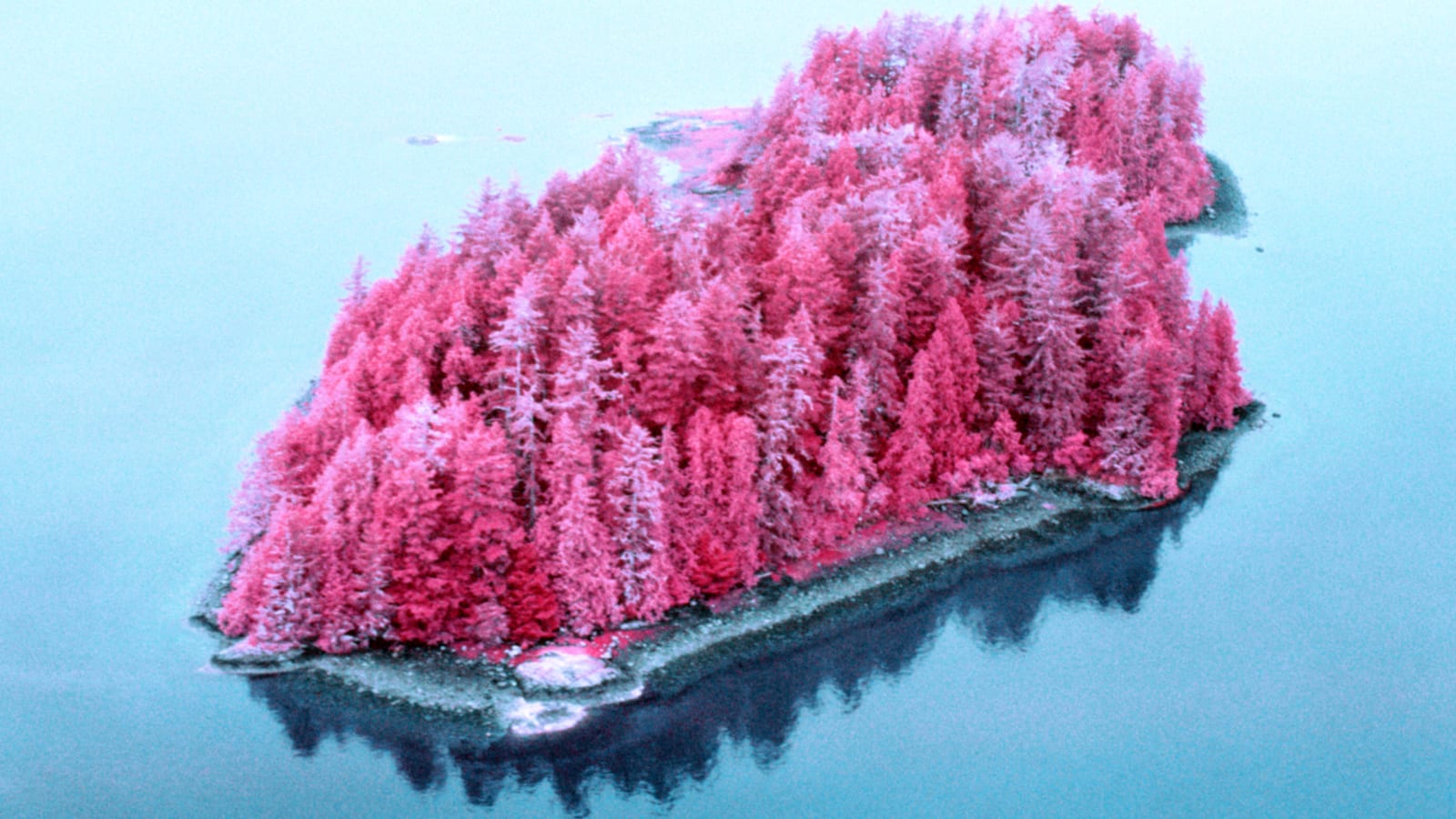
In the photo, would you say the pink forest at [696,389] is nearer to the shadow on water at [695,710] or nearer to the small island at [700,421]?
the small island at [700,421]

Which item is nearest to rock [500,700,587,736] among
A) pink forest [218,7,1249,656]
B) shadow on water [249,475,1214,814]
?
shadow on water [249,475,1214,814]

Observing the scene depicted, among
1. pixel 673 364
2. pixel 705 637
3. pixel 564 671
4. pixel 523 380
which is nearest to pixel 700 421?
pixel 673 364

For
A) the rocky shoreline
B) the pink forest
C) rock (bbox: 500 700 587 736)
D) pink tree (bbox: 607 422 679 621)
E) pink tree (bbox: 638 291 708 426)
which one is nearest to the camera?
rock (bbox: 500 700 587 736)

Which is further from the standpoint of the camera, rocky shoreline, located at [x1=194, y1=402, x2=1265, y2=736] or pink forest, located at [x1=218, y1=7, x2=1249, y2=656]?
pink forest, located at [x1=218, y1=7, x2=1249, y2=656]

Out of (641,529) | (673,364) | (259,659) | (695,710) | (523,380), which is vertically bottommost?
(695,710)

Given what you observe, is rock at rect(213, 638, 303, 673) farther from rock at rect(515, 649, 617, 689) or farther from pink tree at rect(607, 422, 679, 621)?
pink tree at rect(607, 422, 679, 621)

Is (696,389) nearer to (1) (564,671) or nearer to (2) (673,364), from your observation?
(2) (673,364)

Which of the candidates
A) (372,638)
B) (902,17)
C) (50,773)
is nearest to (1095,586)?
(372,638)

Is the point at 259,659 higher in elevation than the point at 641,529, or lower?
lower
